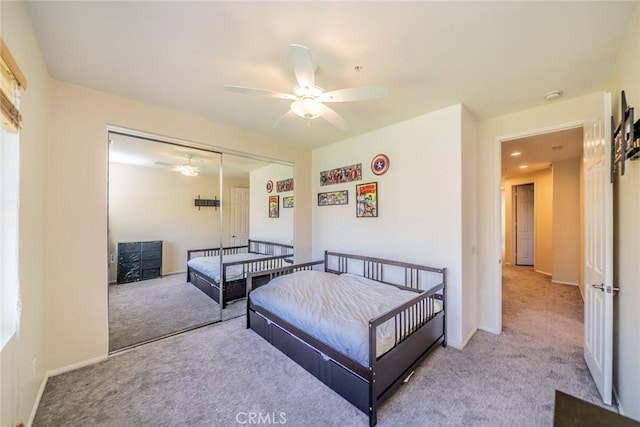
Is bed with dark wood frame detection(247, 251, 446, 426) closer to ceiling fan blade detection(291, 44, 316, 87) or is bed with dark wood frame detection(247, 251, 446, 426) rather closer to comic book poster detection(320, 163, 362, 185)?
comic book poster detection(320, 163, 362, 185)

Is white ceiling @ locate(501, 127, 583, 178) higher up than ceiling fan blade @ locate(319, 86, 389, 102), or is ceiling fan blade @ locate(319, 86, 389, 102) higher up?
white ceiling @ locate(501, 127, 583, 178)

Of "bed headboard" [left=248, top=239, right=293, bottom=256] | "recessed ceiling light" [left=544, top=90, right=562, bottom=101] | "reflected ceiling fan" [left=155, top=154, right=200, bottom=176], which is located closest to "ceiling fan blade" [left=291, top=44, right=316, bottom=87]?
"reflected ceiling fan" [left=155, top=154, right=200, bottom=176]

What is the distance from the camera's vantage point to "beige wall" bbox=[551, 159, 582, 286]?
511 centimetres

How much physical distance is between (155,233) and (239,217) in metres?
1.12

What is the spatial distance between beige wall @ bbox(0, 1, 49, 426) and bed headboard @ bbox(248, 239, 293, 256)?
2395 mm

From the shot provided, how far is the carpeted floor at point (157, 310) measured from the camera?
2.81 metres

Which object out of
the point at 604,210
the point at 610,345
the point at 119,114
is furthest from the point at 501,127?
the point at 119,114

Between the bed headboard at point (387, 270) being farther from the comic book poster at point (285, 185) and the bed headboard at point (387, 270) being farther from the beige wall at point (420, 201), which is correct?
the comic book poster at point (285, 185)

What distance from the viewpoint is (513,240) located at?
7.24 metres

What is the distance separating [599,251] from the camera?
1.98 metres

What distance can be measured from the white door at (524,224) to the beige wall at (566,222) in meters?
1.78

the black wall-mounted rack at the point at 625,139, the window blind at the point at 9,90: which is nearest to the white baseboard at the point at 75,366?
the window blind at the point at 9,90

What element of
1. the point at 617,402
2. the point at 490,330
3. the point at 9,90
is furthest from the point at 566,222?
the point at 9,90

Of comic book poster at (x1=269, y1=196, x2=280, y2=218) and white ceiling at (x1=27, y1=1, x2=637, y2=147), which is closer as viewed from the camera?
white ceiling at (x1=27, y1=1, x2=637, y2=147)
